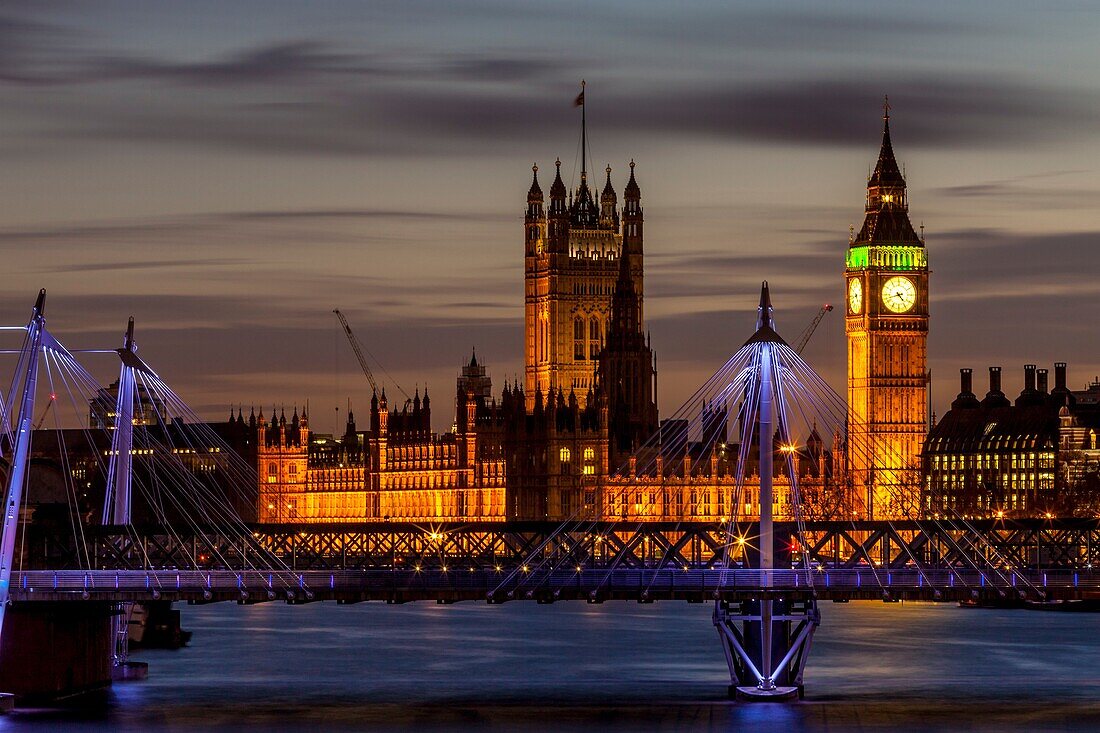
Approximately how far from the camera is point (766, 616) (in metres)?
80.1

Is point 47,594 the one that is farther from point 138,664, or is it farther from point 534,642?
point 534,642

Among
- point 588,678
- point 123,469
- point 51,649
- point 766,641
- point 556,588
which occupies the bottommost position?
point 588,678

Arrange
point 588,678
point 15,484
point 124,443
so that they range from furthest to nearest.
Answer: point 588,678 < point 124,443 < point 15,484

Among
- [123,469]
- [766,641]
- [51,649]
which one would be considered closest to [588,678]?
[123,469]

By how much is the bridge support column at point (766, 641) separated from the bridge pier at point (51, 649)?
57.8 feet

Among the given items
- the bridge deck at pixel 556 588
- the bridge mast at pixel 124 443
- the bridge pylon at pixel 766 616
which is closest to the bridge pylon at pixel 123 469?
the bridge mast at pixel 124 443

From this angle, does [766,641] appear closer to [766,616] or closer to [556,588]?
[766,616]

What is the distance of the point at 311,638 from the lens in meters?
136

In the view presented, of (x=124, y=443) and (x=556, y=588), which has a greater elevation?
(x=124, y=443)

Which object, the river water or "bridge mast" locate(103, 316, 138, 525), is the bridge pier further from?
"bridge mast" locate(103, 316, 138, 525)

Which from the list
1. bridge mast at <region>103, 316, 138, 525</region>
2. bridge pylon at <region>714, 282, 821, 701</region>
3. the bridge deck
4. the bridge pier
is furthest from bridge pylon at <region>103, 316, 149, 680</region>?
bridge pylon at <region>714, 282, 821, 701</region>

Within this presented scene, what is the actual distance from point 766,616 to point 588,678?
2293cm

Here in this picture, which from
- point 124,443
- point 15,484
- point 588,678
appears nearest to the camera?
point 15,484

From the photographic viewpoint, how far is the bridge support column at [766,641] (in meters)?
80.7
